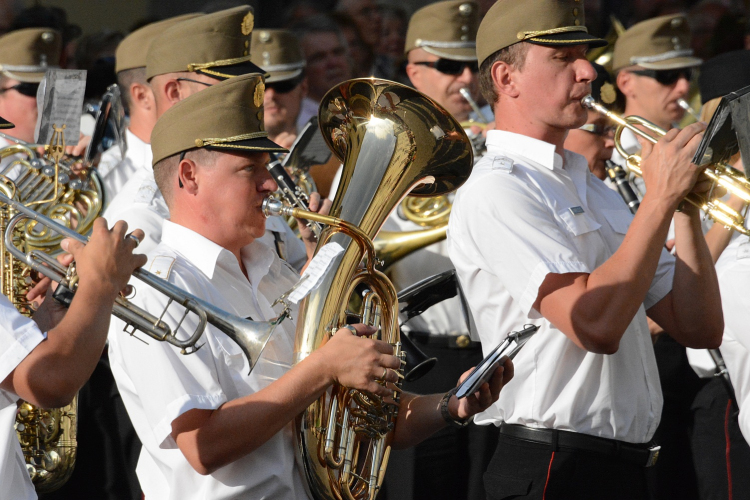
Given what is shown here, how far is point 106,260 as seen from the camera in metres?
2.77

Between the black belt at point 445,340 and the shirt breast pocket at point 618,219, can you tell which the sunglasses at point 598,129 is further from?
the shirt breast pocket at point 618,219

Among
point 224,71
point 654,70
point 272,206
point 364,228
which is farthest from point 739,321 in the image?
point 654,70

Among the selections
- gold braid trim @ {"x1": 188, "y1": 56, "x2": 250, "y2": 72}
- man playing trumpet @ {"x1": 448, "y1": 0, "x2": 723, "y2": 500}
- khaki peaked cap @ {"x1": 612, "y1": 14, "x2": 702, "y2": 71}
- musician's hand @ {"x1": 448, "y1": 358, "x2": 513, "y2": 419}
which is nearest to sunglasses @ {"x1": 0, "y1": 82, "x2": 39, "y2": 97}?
gold braid trim @ {"x1": 188, "y1": 56, "x2": 250, "y2": 72}

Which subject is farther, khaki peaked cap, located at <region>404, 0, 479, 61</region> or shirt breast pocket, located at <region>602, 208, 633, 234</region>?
khaki peaked cap, located at <region>404, 0, 479, 61</region>

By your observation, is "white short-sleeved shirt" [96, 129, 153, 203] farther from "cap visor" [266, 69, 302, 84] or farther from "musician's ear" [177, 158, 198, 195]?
"musician's ear" [177, 158, 198, 195]

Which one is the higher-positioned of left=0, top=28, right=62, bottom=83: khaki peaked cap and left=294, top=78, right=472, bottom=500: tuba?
left=0, top=28, right=62, bottom=83: khaki peaked cap

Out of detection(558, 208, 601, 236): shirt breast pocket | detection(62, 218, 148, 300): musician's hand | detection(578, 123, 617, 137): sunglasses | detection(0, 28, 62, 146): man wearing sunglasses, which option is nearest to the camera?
detection(62, 218, 148, 300): musician's hand

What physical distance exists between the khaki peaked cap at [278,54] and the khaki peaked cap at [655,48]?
2114 millimetres

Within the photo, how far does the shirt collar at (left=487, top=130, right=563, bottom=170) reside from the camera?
3.78 metres

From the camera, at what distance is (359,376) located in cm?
294

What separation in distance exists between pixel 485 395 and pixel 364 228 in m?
0.65

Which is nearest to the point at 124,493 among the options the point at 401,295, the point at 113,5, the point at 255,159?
the point at 401,295

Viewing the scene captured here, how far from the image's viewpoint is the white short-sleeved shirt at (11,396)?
276cm

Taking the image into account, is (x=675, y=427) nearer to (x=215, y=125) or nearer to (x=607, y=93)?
(x=607, y=93)
